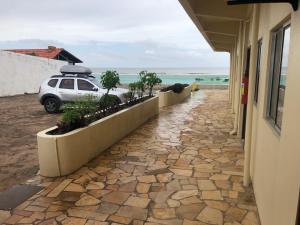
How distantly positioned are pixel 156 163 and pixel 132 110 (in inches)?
124

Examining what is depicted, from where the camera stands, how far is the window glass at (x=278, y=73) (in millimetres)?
3074

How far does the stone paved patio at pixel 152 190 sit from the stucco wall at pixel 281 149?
64cm

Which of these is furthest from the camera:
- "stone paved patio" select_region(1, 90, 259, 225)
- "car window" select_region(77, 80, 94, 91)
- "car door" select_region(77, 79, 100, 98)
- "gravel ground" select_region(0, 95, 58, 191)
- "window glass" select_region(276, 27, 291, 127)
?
"car window" select_region(77, 80, 94, 91)

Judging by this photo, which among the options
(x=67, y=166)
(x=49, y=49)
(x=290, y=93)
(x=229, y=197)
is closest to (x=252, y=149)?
(x=229, y=197)

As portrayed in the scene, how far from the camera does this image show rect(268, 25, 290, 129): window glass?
Result: 10.1ft

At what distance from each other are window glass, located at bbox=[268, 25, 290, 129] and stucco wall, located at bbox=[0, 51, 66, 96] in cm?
1893

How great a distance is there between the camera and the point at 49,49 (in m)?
28.5

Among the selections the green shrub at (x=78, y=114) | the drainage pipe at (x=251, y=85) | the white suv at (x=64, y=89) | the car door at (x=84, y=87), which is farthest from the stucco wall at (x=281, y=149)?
the car door at (x=84, y=87)

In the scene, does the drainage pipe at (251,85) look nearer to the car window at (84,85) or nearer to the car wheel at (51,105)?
the car window at (84,85)

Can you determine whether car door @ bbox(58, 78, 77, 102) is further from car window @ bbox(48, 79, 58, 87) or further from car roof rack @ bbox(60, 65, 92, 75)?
car roof rack @ bbox(60, 65, 92, 75)

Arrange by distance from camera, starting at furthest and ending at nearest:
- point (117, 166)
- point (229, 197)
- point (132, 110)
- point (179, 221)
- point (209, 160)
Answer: point (132, 110)
point (209, 160)
point (117, 166)
point (229, 197)
point (179, 221)

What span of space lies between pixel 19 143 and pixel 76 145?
2.78 meters

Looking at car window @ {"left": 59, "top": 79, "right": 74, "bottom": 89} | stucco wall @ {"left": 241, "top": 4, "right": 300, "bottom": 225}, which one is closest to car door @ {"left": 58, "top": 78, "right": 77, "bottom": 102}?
car window @ {"left": 59, "top": 79, "right": 74, "bottom": 89}

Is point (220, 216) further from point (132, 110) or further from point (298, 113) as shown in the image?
point (132, 110)
